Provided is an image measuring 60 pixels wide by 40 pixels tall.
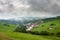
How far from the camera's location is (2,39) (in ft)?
200

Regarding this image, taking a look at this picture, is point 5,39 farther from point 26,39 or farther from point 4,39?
point 26,39

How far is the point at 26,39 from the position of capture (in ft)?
236

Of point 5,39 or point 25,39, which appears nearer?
point 5,39

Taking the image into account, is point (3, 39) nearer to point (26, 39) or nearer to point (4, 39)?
point (4, 39)

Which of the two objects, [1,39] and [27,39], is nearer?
[1,39]

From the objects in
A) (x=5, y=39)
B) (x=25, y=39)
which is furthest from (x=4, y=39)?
(x=25, y=39)

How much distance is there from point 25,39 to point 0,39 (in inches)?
566

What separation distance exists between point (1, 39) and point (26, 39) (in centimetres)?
1449

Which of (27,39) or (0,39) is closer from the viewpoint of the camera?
(0,39)

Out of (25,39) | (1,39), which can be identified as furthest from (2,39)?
(25,39)

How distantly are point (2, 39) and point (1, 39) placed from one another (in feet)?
1.27

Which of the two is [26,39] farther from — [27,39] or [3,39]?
[3,39]

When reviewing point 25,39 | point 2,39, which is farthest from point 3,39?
point 25,39

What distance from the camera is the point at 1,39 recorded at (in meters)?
60.9
